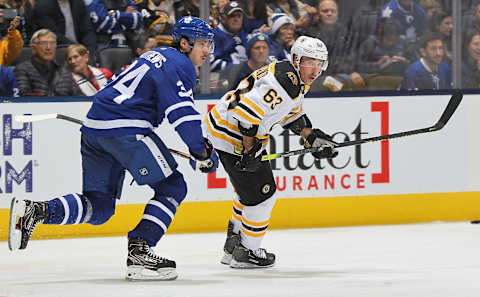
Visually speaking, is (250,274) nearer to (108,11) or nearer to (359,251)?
(359,251)

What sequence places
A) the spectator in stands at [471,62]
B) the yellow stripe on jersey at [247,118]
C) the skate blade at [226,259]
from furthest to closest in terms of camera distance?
the spectator in stands at [471,62] → the skate blade at [226,259] → the yellow stripe on jersey at [247,118]

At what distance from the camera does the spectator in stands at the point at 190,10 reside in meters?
5.97

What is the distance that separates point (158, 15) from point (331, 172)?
1.48 meters

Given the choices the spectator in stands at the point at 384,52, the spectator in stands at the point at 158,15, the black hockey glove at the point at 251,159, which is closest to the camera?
the black hockey glove at the point at 251,159

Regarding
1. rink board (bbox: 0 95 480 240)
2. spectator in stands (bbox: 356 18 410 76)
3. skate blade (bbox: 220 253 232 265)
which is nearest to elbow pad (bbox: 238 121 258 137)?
skate blade (bbox: 220 253 232 265)

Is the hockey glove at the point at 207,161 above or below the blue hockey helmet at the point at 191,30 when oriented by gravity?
below

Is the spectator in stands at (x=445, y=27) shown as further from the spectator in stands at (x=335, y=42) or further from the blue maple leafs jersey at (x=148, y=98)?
the blue maple leafs jersey at (x=148, y=98)

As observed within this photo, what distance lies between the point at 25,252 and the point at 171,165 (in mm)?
1453

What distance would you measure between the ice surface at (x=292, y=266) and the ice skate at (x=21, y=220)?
21 centimetres

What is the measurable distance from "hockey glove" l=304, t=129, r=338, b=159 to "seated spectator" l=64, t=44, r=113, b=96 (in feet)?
5.21

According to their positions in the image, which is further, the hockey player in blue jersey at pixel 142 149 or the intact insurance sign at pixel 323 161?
the intact insurance sign at pixel 323 161

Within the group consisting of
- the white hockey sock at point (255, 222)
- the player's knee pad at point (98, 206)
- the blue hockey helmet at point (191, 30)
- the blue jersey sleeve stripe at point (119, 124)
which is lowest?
the white hockey sock at point (255, 222)

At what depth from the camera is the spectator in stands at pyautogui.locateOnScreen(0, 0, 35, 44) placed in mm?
5613

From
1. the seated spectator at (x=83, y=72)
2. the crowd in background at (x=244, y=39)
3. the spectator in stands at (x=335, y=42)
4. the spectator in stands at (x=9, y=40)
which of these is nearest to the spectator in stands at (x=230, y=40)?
the crowd in background at (x=244, y=39)
